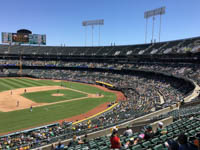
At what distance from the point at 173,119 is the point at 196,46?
37.1m

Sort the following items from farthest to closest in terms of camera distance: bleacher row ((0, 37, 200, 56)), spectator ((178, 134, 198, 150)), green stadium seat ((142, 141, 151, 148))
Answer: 1. bleacher row ((0, 37, 200, 56))
2. green stadium seat ((142, 141, 151, 148))
3. spectator ((178, 134, 198, 150))

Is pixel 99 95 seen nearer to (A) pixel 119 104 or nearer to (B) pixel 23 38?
(A) pixel 119 104

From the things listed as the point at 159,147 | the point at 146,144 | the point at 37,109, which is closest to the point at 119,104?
the point at 37,109

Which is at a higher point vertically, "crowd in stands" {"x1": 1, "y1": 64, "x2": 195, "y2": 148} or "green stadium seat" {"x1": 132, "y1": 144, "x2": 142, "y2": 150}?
"green stadium seat" {"x1": 132, "y1": 144, "x2": 142, "y2": 150}

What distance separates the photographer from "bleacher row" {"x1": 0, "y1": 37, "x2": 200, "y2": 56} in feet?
158

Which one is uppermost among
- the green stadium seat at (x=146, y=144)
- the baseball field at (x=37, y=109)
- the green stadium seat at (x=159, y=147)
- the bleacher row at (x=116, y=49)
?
the bleacher row at (x=116, y=49)

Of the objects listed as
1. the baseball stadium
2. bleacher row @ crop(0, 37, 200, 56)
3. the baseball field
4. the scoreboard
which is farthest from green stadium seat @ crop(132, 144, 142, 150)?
the scoreboard

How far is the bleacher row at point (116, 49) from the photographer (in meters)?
48.0

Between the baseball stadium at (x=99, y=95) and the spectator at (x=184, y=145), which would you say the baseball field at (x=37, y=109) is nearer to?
the baseball stadium at (x=99, y=95)

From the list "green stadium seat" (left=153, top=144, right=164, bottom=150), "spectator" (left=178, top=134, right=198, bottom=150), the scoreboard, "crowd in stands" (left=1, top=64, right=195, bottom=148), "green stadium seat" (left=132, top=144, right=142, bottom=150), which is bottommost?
"crowd in stands" (left=1, top=64, right=195, bottom=148)

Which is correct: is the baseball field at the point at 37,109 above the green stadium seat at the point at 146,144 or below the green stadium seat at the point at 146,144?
below

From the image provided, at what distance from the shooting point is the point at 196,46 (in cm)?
4297

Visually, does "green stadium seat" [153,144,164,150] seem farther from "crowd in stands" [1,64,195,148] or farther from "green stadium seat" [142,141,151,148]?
"crowd in stands" [1,64,195,148]

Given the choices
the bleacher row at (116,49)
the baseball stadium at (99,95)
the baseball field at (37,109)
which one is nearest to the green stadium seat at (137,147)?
the baseball stadium at (99,95)
